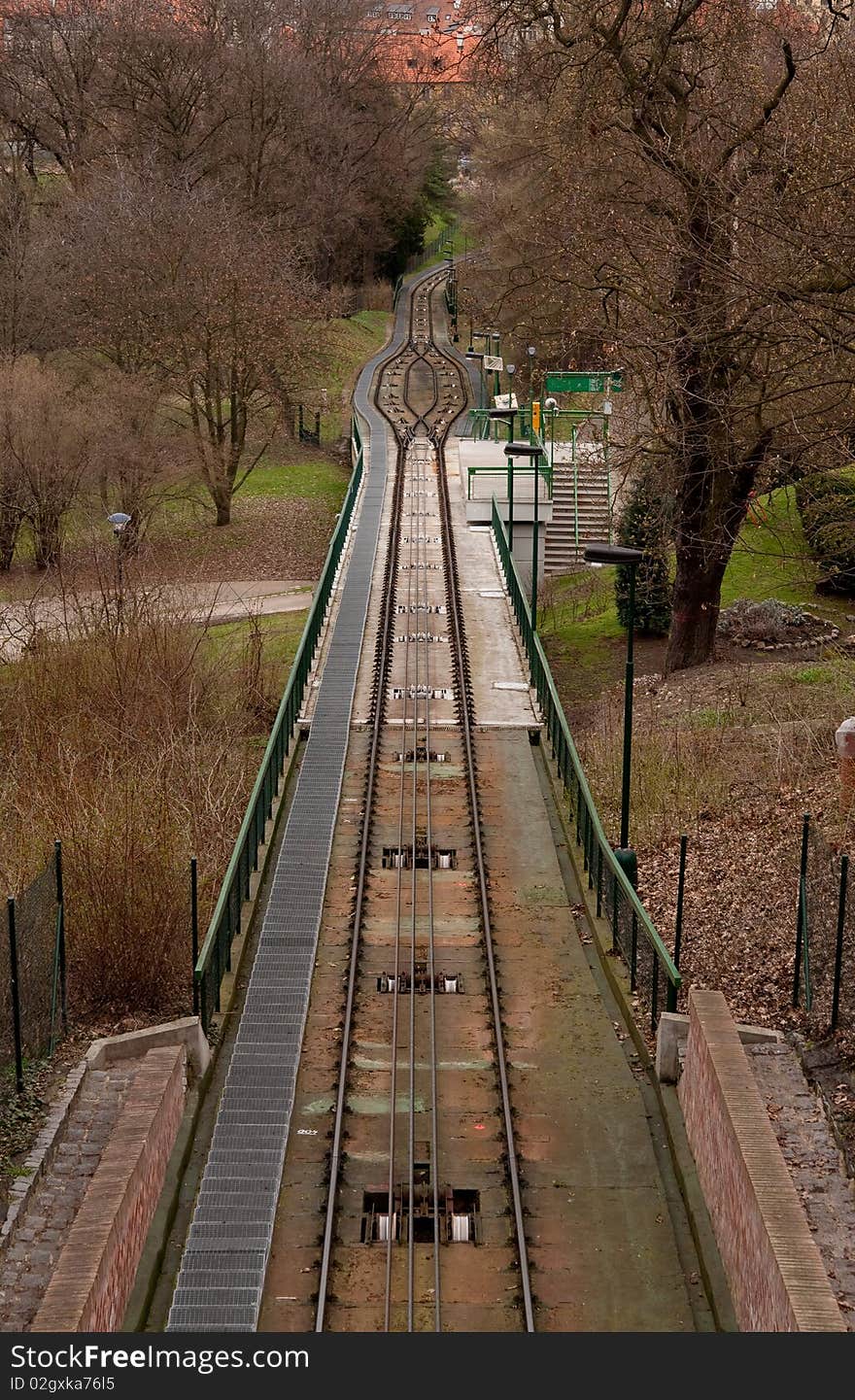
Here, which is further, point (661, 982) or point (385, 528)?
point (385, 528)

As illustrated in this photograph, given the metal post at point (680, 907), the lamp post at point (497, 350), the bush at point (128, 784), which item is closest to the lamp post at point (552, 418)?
the lamp post at point (497, 350)

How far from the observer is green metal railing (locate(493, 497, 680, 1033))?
16.3 m

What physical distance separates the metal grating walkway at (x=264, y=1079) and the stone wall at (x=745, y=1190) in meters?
3.67

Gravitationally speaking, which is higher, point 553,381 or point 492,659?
point 553,381

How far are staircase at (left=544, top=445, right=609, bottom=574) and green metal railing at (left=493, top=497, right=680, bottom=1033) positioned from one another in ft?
53.2

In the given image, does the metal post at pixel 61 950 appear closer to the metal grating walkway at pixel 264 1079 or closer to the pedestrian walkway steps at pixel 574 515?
the metal grating walkway at pixel 264 1079

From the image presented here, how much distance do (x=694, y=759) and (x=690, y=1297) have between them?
485 inches

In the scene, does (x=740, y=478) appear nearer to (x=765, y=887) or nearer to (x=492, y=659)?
(x=492, y=659)

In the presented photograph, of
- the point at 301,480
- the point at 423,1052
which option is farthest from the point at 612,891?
the point at 301,480

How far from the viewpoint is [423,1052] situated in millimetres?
16734

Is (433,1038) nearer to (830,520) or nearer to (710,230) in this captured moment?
(710,230)

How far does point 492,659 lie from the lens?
106 ft

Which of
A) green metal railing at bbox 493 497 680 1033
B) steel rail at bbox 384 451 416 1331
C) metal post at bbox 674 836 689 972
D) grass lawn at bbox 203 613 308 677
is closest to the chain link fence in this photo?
steel rail at bbox 384 451 416 1331
